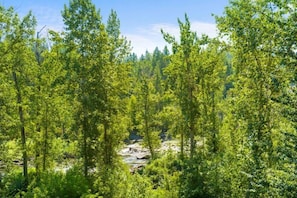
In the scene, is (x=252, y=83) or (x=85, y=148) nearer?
(x=252, y=83)

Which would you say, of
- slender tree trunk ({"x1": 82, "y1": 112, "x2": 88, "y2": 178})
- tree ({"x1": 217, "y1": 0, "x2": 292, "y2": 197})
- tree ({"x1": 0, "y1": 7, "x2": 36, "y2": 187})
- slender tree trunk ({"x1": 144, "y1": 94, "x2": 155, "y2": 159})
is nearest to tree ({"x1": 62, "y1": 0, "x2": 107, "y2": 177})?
slender tree trunk ({"x1": 82, "y1": 112, "x2": 88, "y2": 178})

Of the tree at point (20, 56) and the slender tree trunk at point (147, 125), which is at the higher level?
the tree at point (20, 56)

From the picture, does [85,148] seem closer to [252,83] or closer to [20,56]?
[20,56]

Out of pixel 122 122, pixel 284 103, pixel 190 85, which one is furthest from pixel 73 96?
pixel 284 103

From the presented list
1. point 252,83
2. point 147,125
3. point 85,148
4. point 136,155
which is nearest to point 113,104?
point 85,148

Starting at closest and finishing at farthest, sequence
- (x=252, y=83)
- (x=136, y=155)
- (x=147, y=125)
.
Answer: (x=252, y=83)
(x=147, y=125)
(x=136, y=155)

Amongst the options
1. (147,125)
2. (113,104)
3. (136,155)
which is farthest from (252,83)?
(136,155)

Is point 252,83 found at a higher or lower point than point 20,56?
lower

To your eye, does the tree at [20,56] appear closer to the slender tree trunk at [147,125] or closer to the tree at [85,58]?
the tree at [85,58]

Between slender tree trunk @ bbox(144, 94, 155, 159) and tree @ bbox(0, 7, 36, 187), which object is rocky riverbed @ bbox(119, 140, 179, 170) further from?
tree @ bbox(0, 7, 36, 187)

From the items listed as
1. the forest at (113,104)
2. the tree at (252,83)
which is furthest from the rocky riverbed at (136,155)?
the tree at (252,83)

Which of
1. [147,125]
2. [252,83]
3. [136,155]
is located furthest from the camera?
[136,155]

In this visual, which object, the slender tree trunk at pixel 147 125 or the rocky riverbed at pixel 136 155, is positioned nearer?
the slender tree trunk at pixel 147 125

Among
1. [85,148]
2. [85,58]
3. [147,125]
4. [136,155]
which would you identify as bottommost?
[136,155]
